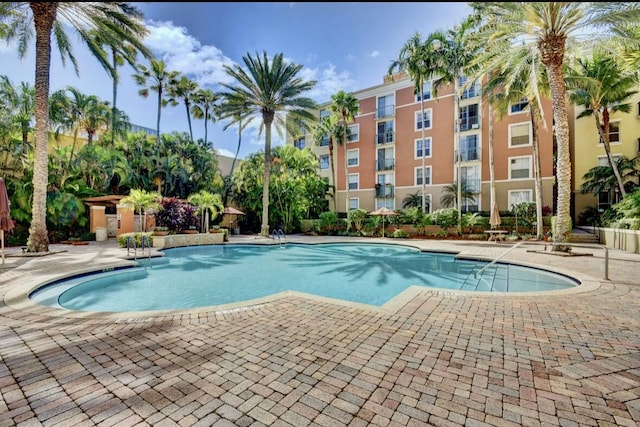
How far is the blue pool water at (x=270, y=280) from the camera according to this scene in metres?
7.18

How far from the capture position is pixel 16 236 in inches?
616

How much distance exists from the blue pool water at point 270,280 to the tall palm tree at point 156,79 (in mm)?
20969

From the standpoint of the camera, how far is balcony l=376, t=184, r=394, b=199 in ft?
94.0

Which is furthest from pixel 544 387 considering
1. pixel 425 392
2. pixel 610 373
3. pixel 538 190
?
pixel 538 190

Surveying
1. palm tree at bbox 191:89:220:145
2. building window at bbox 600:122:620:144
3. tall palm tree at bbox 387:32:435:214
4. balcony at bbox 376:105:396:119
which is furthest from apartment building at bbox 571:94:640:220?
palm tree at bbox 191:89:220:145

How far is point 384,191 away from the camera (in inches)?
1142

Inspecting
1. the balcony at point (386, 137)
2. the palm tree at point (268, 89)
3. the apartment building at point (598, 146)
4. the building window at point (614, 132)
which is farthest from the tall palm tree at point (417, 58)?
the building window at point (614, 132)

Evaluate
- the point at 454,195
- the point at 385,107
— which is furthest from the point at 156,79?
the point at 454,195

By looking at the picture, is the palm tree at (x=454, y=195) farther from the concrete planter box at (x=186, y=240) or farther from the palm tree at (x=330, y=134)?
the concrete planter box at (x=186, y=240)

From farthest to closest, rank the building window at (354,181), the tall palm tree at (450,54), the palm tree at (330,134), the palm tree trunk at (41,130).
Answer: the building window at (354,181)
the palm tree at (330,134)
the tall palm tree at (450,54)
the palm tree trunk at (41,130)

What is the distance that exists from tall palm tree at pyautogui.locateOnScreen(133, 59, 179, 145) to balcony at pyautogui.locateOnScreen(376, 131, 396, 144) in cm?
2042

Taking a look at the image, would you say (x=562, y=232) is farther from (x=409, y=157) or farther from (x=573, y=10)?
(x=409, y=157)

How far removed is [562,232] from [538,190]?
648 cm

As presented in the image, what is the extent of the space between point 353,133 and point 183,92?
17.6 metres
